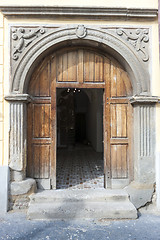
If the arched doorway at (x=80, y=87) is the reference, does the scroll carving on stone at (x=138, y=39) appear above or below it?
above

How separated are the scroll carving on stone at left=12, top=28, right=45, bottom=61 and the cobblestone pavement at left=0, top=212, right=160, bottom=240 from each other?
2.94 metres

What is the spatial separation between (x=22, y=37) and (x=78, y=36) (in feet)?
3.55

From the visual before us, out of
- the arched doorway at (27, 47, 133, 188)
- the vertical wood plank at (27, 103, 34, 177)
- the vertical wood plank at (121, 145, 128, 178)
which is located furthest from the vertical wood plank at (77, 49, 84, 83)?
the vertical wood plank at (121, 145, 128, 178)

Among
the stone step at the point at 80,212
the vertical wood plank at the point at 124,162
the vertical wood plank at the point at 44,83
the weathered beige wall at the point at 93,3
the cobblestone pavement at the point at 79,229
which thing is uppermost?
the weathered beige wall at the point at 93,3

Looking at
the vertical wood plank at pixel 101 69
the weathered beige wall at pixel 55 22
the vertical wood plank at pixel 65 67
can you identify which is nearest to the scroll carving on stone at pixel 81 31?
the weathered beige wall at pixel 55 22

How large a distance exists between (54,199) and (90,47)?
10.2 ft

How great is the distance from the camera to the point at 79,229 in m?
2.76

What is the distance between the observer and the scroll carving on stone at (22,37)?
3.38 metres

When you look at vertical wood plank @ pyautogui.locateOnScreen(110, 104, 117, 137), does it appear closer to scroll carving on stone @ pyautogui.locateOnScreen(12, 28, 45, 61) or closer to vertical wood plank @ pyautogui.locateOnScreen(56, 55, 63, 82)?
vertical wood plank @ pyautogui.locateOnScreen(56, 55, 63, 82)

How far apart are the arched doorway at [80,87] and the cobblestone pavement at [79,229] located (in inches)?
31.3

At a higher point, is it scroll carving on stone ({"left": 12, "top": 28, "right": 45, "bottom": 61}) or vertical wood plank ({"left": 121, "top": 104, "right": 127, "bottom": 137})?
scroll carving on stone ({"left": 12, "top": 28, "right": 45, "bottom": 61})

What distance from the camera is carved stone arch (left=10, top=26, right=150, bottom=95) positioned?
133 inches

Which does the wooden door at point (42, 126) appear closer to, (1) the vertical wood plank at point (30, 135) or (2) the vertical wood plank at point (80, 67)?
(1) the vertical wood plank at point (30, 135)

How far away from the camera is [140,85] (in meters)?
3.44
